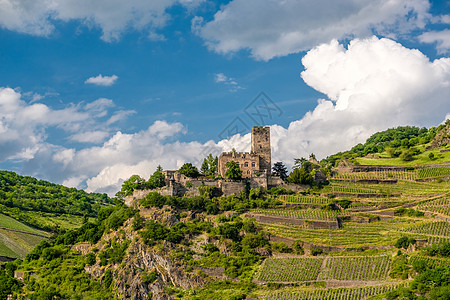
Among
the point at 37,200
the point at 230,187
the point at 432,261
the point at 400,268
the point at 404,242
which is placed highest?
the point at 230,187

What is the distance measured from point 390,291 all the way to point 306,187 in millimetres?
28613

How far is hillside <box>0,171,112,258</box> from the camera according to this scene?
325 feet

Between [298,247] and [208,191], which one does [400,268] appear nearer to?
[298,247]

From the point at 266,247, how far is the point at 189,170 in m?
19.9

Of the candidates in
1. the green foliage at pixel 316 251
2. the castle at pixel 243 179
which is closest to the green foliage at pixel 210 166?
the castle at pixel 243 179

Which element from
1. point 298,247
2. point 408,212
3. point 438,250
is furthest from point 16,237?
point 438,250

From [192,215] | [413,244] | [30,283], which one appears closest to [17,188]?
[30,283]

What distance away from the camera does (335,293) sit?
51375 millimetres

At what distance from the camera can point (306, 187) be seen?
250 feet

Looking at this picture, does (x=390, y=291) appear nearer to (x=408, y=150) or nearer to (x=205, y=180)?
(x=205, y=180)

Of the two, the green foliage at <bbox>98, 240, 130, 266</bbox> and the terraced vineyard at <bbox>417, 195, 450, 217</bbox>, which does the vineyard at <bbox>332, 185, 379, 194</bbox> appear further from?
the green foliage at <bbox>98, 240, 130, 266</bbox>

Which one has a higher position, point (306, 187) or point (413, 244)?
point (306, 187)

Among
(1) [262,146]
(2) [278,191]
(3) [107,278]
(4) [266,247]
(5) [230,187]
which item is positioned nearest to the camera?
(4) [266,247]

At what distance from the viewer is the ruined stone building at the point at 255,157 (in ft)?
255
